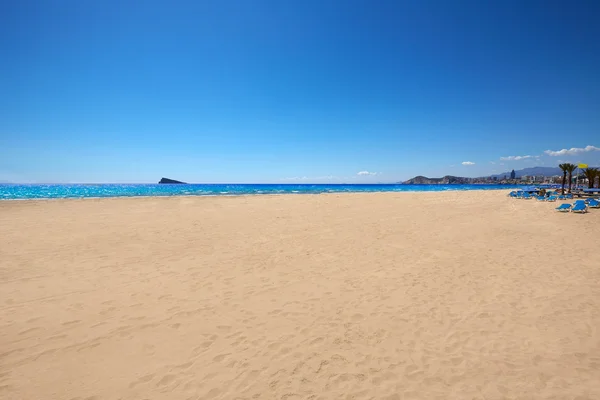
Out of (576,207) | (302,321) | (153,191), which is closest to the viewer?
(302,321)

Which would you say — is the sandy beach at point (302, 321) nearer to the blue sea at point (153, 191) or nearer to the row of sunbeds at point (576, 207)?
the row of sunbeds at point (576, 207)

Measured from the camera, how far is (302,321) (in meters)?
5.43

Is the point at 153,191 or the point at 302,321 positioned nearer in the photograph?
the point at 302,321

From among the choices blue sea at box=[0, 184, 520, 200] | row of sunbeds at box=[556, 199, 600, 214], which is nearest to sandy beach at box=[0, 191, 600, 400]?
row of sunbeds at box=[556, 199, 600, 214]

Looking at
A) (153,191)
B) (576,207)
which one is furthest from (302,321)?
(153,191)

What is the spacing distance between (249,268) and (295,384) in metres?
5.02

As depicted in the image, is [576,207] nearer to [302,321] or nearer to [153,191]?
[302,321]

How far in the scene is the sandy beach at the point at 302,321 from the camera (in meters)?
3.82

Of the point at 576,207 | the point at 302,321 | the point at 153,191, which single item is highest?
the point at 153,191

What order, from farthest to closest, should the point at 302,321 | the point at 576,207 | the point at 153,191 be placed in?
the point at 153,191 → the point at 576,207 → the point at 302,321

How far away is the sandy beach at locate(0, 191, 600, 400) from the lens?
3.82 metres

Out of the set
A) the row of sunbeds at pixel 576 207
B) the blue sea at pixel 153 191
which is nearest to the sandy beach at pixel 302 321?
the row of sunbeds at pixel 576 207

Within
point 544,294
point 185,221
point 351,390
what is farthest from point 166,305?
point 185,221

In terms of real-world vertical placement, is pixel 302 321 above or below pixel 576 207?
below
